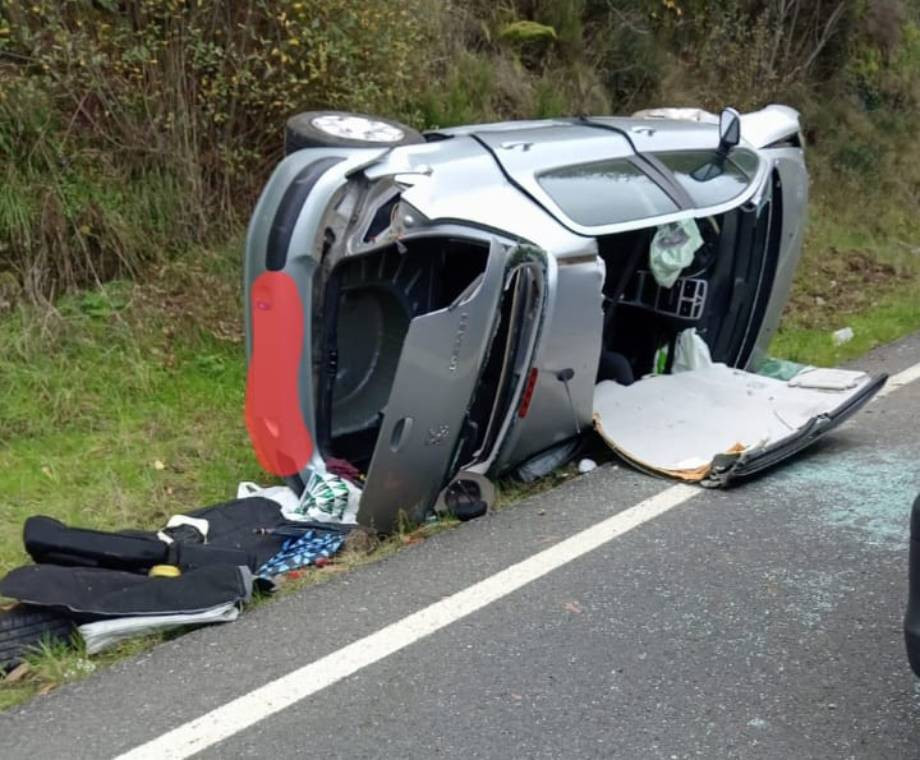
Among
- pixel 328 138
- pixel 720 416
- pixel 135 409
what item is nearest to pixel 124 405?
pixel 135 409

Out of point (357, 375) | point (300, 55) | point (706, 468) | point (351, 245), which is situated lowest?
point (706, 468)

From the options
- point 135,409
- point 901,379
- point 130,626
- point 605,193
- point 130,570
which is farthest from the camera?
point 901,379

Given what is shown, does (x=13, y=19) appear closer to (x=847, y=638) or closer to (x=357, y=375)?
(x=357, y=375)

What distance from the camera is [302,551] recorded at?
171 inches

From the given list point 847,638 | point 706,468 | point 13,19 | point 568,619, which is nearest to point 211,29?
point 13,19

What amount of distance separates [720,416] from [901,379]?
1.93m

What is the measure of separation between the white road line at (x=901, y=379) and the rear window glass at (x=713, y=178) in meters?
1.60

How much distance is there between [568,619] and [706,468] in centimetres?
151

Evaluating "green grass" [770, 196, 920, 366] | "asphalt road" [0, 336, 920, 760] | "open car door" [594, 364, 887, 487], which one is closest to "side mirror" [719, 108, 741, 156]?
"open car door" [594, 364, 887, 487]

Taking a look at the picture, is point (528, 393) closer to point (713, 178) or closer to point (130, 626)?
point (713, 178)

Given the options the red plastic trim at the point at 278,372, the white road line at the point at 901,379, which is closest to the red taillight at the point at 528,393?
the red plastic trim at the point at 278,372

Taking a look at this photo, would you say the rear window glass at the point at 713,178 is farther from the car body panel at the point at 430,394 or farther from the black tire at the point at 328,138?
the car body panel at the point at 430,394

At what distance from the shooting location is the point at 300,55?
291 inches

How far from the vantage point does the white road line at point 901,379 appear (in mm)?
6443
